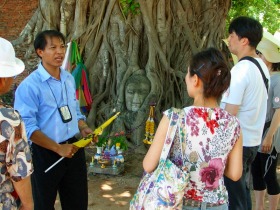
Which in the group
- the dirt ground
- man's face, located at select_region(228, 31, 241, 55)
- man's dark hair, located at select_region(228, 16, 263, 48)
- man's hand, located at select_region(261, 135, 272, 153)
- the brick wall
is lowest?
the dirt ground

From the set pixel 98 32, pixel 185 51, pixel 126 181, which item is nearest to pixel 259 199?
pixel 126 181

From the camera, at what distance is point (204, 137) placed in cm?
190

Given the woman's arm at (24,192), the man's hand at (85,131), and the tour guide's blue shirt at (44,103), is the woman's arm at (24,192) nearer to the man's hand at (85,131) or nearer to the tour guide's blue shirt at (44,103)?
the tour guide's blue shirt at (44,103)

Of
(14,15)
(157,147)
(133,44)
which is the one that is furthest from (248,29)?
(14,15)

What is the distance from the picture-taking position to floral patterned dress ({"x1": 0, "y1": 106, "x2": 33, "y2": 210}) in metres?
1.75

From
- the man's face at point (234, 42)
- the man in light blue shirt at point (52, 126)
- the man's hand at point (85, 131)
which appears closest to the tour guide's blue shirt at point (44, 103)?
the man in light blue shirt at point (52, 126)

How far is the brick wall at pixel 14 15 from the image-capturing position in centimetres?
936

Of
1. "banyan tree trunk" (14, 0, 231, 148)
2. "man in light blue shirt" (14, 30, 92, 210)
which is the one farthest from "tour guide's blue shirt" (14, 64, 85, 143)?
"banyan tree trunk" (14, 0, 231, 148)

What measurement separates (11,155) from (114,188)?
118 inches

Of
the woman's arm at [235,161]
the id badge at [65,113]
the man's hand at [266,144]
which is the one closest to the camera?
the woman's arm at [235,161]

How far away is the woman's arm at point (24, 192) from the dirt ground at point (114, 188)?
2281mm

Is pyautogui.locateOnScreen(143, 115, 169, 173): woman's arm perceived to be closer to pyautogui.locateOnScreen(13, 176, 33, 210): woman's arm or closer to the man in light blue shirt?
pyautogui.locateOnScreen(13, 176, 33, 210): woman's arm

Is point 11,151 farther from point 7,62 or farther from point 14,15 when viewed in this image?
point 14,15

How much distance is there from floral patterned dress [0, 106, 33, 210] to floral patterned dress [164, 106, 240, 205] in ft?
2.22
